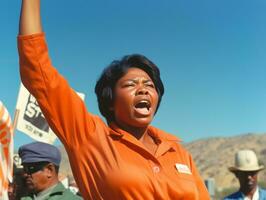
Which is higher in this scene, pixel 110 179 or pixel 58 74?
pixel 58 74

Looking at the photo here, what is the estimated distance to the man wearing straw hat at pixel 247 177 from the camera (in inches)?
258

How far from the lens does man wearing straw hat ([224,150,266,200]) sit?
21.5 ft

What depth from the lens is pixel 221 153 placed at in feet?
280

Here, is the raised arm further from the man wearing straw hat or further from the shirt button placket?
the man wearing straw hat

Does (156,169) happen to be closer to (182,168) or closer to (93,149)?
(182,168)

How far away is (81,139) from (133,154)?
9.6 inches

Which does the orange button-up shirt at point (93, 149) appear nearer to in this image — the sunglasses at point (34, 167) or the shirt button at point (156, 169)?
the shirt button at point (156, 169)

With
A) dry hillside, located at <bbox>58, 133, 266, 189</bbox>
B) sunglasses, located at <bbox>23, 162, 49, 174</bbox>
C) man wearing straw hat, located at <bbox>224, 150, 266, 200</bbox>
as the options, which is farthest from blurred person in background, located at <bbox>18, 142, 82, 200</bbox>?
dry hillside, located at <bbox>58, 133, 266, 189</bbox>

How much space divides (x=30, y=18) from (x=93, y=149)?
608 mm

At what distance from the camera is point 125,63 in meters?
2.98

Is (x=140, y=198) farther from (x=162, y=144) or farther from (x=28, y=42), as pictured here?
(x=28, y=42)

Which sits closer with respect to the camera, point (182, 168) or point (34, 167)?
point (182, 168)

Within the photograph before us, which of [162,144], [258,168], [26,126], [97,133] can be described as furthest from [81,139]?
[26,126]

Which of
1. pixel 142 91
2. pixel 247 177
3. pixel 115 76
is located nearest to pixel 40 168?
pixel 115 76
